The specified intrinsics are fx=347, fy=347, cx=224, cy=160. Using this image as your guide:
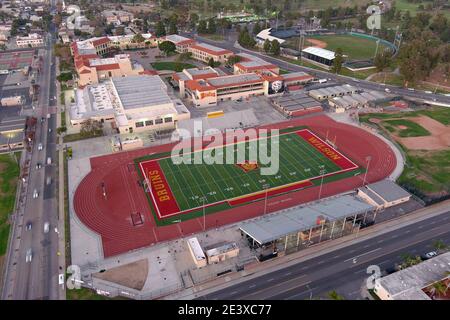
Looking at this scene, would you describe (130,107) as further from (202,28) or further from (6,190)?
(202,28)

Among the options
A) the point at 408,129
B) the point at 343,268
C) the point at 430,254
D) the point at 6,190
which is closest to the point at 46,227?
the point at 6,190

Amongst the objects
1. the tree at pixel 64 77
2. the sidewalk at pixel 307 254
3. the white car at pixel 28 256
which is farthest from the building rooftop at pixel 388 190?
the tree at pixel 64 77

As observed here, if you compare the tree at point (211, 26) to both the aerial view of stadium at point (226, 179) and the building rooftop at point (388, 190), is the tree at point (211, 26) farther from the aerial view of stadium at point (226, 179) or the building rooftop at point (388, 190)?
the building rooftop at point (388, 190)

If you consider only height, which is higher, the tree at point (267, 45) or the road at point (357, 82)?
the tree at point (267, 45)

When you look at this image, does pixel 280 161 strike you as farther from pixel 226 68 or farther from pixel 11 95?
pixel 11 95

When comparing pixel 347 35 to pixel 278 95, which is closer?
pixel 278 95
